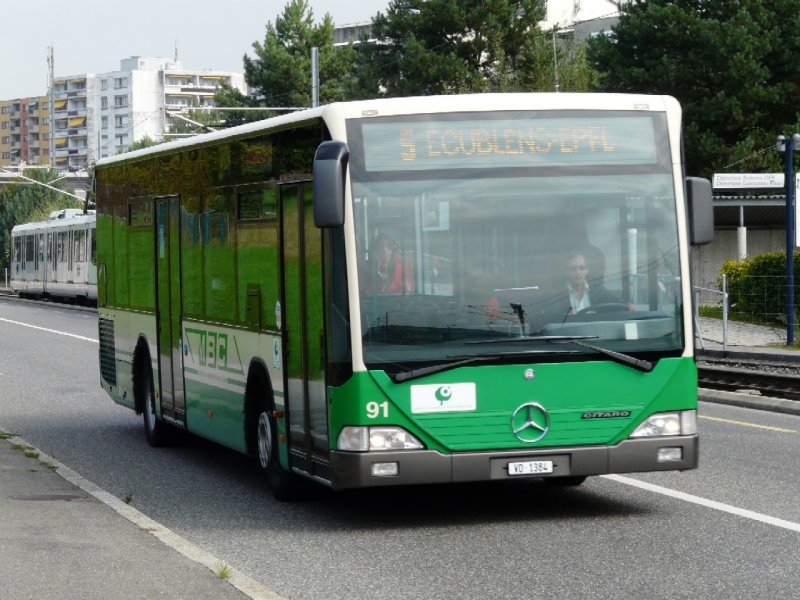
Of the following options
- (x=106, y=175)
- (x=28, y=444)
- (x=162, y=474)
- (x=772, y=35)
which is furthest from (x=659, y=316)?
(x=772, y=35)

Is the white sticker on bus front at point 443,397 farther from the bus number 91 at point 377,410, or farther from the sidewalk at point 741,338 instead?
the sidewalk at point 741,338

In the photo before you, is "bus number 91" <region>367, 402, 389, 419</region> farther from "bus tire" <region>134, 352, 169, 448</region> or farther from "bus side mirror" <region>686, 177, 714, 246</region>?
"bus tire" <region>134, 352, 169, 448</region>

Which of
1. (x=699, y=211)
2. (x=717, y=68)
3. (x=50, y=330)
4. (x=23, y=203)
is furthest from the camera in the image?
(x=23, y=203)

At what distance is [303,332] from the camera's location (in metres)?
10.3

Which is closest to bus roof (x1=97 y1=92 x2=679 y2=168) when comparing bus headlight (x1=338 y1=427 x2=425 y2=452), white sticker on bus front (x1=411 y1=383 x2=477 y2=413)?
white sticker on bus front (x1=411 y1=383 x2=477 y2=413)

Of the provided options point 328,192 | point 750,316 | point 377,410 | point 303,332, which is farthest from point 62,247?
point 328,192

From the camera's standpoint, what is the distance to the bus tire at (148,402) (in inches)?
588

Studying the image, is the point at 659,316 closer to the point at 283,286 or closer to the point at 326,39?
the point at 283,286

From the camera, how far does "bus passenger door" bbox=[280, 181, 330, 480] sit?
32.8ft

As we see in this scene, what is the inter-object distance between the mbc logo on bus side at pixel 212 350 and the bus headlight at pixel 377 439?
233 centimetres

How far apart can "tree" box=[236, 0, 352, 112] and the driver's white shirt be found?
71.7m

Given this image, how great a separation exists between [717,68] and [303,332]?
43.1 meters

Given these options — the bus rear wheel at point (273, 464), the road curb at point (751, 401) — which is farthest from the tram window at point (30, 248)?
the bus rear wheel at point (273, 464)

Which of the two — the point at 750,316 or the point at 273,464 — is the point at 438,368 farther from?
the point at 750,316
